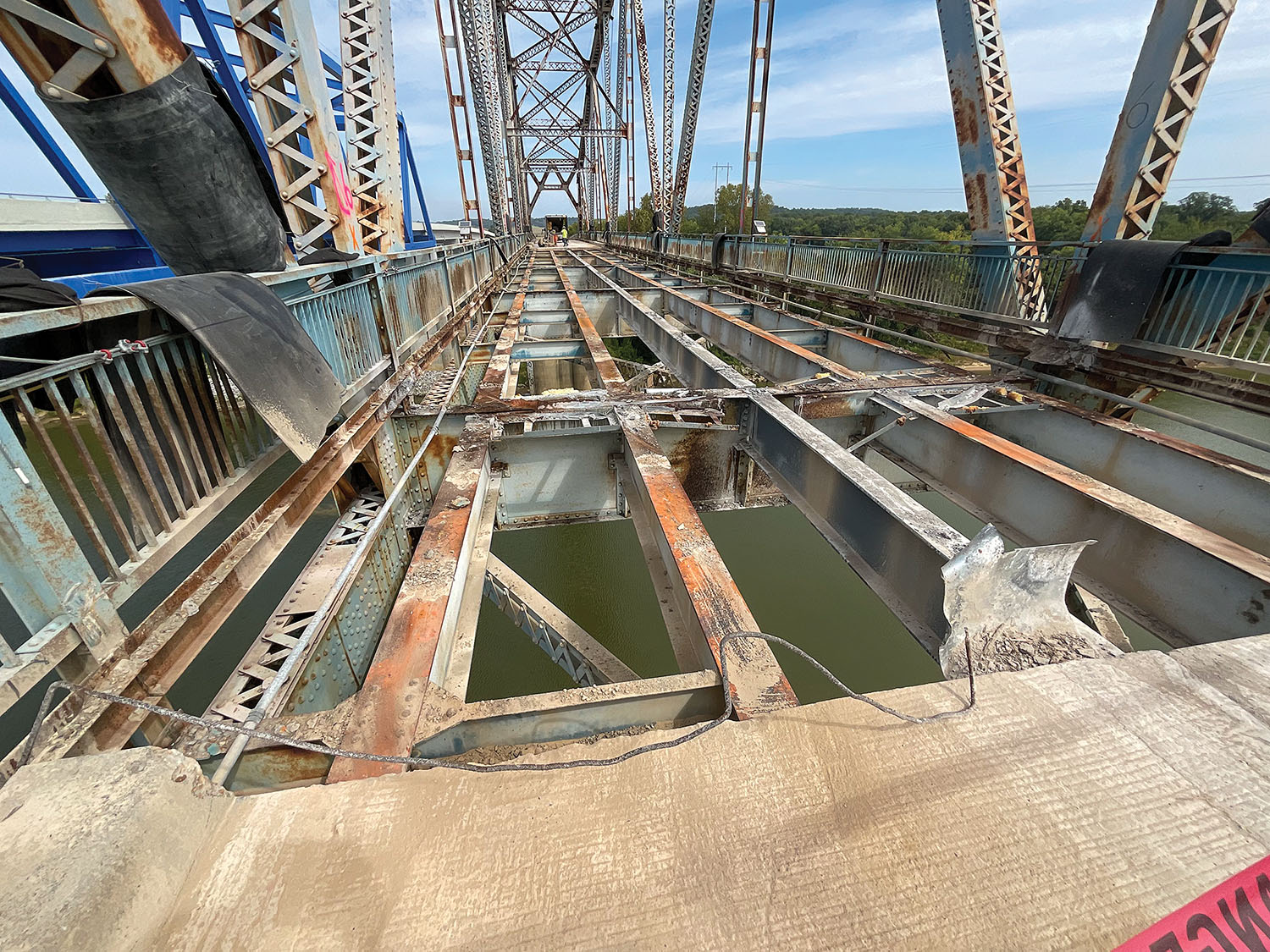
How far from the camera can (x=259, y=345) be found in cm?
Answer: 247

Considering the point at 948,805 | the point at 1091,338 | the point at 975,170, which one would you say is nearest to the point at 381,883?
the point at 948,805

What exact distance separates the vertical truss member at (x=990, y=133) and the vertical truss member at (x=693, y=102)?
14.0 meters

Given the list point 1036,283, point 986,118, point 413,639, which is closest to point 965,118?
point 986,118

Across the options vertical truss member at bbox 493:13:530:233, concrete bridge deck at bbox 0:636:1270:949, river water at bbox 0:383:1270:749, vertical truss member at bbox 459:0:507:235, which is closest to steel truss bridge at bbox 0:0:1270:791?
concrete bridge deck at bbox 0:636:1270:949

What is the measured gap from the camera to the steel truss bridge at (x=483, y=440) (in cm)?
180

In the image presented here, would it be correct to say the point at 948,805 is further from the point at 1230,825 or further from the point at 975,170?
the point at 975,170

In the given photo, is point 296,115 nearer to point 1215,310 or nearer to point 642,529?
point 642,529

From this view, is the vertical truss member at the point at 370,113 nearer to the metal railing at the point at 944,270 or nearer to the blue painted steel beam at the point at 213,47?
the metal railing at the point at 944,270

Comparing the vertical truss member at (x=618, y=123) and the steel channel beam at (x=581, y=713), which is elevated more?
the vertical truss member at (x=618, y=123)

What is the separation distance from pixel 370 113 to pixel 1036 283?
8.20m

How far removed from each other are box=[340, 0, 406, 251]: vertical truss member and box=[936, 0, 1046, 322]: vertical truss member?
6.89 metres

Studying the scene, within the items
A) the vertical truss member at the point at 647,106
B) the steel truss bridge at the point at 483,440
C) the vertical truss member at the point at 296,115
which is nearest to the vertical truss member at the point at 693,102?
the vertical truss member at the point at 647,106

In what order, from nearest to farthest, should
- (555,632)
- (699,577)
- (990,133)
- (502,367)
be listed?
(699,577), (555,632), (502,367), (990,133)

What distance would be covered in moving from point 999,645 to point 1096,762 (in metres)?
0.51
